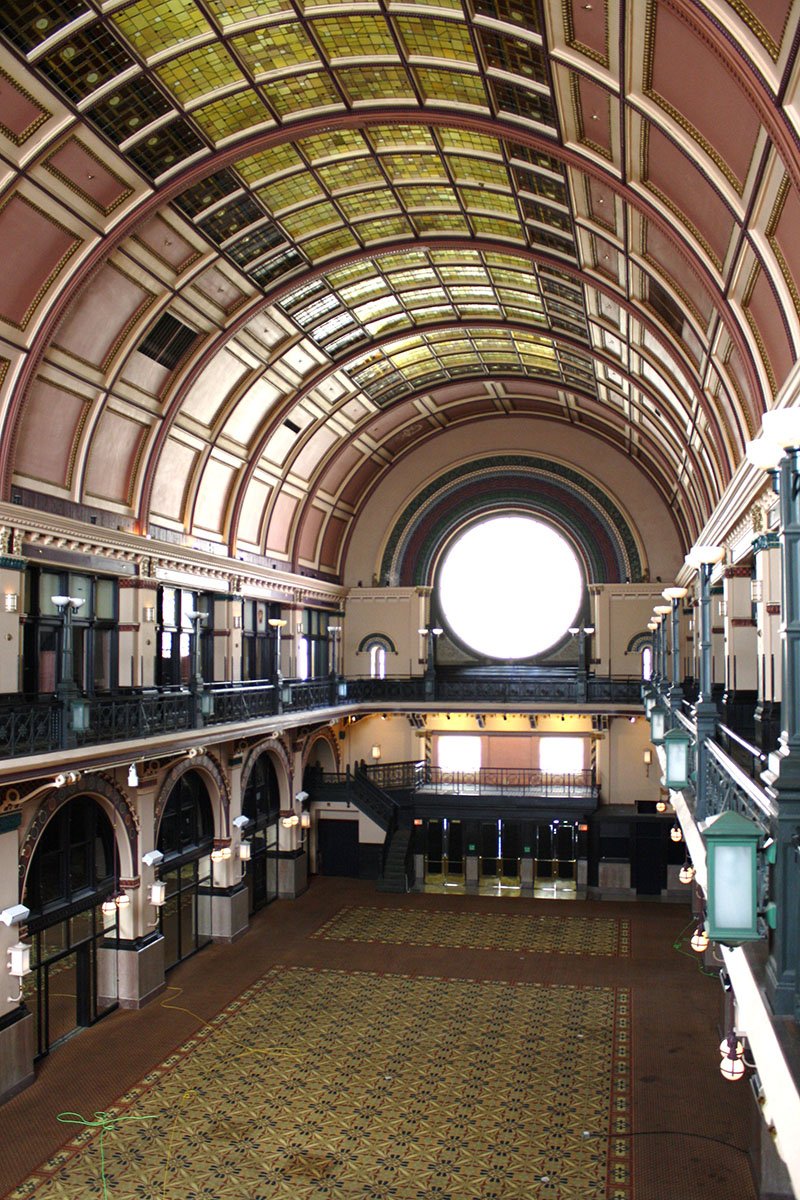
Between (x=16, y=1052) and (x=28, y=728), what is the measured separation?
5.02m

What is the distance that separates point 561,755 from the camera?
104 feet

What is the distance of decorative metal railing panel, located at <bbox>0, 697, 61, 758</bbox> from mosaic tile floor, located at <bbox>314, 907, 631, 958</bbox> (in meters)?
11.0

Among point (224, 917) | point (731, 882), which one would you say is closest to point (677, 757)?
point (731, 882)

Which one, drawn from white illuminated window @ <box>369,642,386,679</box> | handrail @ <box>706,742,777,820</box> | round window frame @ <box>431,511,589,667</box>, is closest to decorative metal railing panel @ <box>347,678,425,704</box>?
white illuminated window @ <box>369,642,386,679</box>

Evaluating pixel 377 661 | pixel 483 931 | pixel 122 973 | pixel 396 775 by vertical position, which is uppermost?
pixel 377 661

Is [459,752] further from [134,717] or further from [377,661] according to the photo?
[134,717]

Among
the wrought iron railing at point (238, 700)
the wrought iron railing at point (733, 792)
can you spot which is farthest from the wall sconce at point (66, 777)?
the wrought iron railing at point (733, 792)

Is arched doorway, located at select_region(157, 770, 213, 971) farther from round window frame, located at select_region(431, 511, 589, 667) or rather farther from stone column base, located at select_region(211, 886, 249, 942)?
round window frame, located at select_region(431, 511, 589, 667)

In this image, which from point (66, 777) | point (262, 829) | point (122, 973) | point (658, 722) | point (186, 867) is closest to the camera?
point (66, 777)

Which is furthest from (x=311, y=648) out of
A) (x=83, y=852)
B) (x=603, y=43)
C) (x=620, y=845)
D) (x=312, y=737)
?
(x=603, y=43)

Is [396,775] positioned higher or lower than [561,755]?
lower

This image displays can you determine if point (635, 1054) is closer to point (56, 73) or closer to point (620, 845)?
point (620, 845)

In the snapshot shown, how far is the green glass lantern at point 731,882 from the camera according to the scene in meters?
5.78

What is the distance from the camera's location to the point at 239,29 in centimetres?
1312
